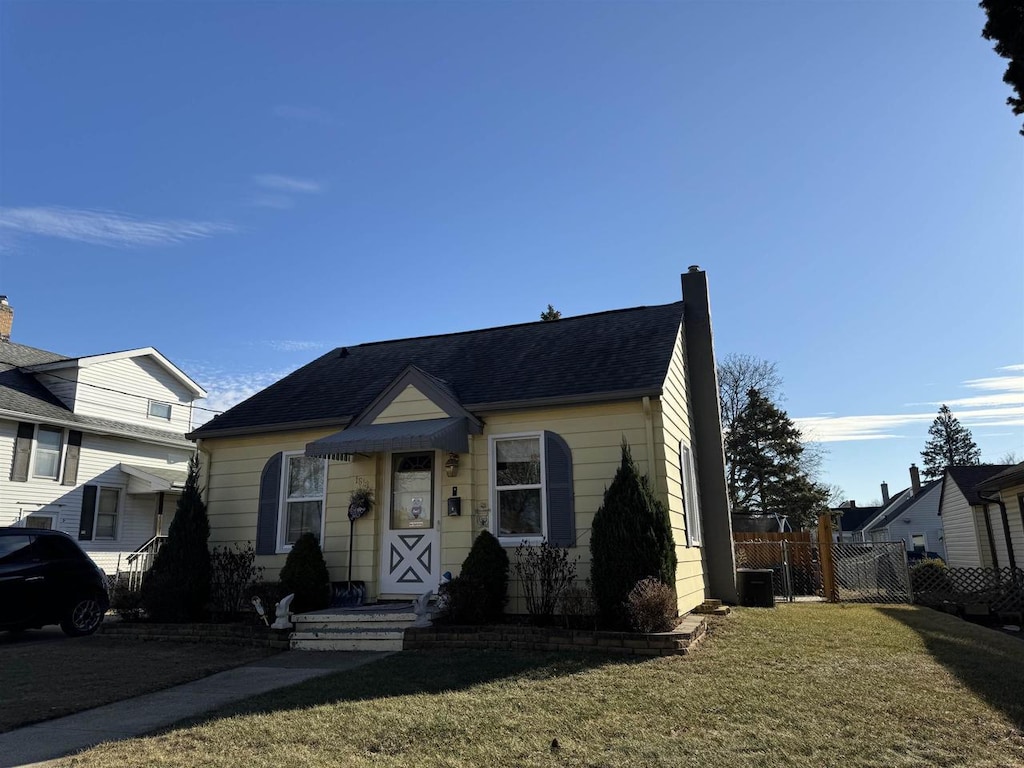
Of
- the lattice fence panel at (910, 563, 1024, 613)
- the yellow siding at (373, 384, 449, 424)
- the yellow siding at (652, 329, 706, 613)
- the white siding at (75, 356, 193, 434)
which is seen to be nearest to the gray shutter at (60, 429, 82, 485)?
the white siding at (75, 356, 193, 434)

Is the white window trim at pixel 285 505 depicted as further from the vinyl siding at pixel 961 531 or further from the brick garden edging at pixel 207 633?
the vinyl siding at pixel 961 531

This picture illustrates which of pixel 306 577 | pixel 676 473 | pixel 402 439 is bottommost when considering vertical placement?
pixel 306 577

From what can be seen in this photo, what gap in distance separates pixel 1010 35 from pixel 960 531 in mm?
26646

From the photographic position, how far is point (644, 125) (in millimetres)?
11797

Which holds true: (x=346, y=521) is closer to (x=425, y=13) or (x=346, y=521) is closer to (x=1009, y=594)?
(x=425, y=13)

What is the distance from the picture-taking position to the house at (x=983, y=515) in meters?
19.5

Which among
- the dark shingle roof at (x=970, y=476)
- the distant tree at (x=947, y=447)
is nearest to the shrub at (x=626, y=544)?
the dark shingle roof at (x=970, y=476)

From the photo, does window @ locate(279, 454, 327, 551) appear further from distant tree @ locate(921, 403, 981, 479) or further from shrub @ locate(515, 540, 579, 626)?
distant tree @ locate(921, 403, 981, 479)

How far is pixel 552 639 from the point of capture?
8.15 m

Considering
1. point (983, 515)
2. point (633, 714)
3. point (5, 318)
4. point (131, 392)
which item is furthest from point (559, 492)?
point (5, 318)

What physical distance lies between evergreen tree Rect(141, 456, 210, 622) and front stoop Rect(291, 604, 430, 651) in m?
2.33

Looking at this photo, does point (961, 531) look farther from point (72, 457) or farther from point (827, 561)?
point (72, 457)

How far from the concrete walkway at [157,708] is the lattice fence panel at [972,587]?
13931mm

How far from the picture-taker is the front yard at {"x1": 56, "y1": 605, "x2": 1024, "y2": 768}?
14.6 feet
